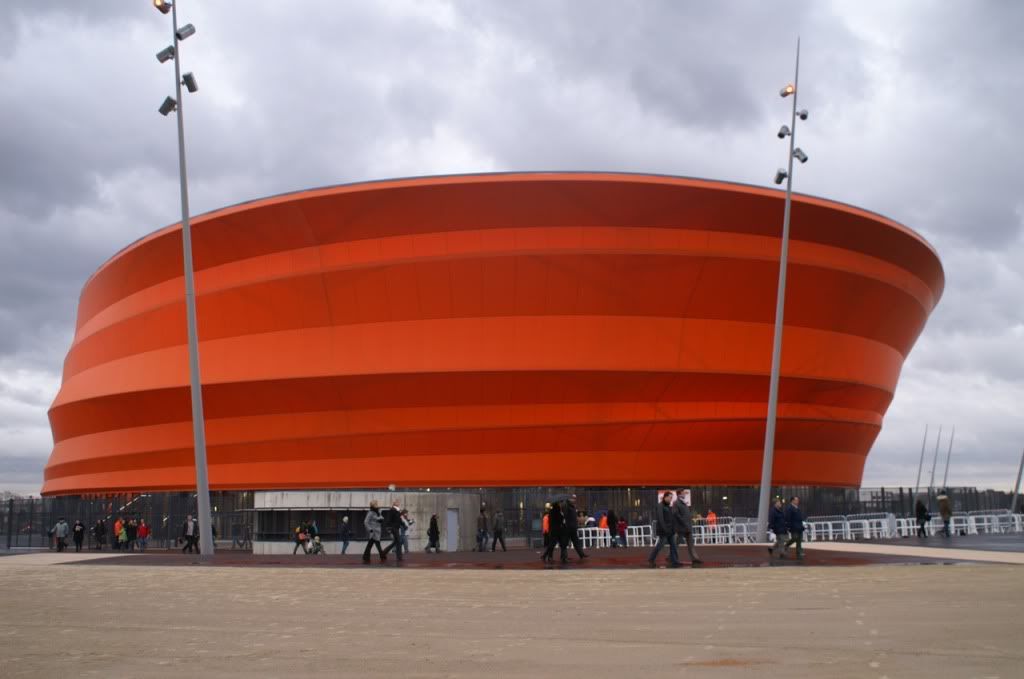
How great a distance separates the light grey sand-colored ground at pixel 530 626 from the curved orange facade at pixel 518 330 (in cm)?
2355

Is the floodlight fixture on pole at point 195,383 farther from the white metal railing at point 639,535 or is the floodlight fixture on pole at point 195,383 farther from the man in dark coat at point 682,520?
the white metal railing at point 639,535

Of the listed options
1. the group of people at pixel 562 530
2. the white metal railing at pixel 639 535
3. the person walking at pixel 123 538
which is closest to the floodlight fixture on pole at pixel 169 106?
the group of people at pixel 562 530

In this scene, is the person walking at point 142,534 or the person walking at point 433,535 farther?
the person walking at point 142,534

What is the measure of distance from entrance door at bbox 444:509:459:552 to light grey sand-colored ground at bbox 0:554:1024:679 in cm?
1595

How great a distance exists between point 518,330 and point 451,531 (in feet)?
32.2

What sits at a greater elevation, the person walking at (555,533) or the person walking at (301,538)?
the person walking at (555,533)

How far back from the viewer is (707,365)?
4159 cm

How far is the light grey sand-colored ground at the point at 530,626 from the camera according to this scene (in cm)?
789

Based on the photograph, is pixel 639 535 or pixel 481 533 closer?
pixel 481 533

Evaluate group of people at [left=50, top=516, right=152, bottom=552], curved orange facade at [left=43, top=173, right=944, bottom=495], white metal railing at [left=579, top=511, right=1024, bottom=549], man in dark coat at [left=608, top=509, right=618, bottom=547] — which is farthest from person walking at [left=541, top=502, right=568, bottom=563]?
group of people at [left=50, top=516, right=152, bottom=552]

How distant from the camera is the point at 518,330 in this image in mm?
40781

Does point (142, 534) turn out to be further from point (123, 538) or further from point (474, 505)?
point (474, 505)

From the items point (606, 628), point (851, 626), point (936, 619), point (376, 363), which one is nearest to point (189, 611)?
point (606, 628)

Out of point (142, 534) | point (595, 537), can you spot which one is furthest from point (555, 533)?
point (142, 534)
